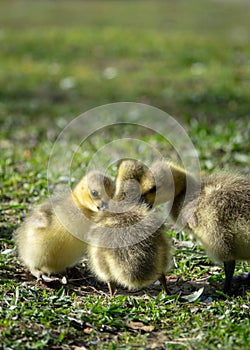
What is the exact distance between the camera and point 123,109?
27.0 ft

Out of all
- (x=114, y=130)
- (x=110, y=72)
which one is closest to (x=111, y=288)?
(x=114, y=130)

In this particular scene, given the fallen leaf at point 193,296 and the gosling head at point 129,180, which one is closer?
the fallen leaf at point 193,296

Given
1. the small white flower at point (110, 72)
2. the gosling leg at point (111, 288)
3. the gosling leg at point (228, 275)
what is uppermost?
the gosling leg at point (228, 275)

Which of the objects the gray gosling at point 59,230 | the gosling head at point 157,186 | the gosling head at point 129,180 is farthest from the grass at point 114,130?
the gosling head at point 129,180

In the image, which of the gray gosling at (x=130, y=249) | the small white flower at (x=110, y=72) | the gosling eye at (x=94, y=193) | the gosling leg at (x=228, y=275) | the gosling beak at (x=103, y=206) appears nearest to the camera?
the gray gosling at (x=130, y=249)

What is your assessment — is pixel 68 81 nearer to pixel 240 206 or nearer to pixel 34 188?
pixel 34 188

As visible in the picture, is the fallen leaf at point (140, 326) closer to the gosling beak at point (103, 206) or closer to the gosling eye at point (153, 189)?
the gosling beak at point (103, 206)

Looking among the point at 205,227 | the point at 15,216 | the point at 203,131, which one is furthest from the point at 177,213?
the point at 203,131

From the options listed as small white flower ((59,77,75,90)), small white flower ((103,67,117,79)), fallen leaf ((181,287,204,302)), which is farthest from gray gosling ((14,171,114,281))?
small white flower ((103,67,117,79))

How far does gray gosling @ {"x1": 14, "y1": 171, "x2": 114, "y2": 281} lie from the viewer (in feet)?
13.6

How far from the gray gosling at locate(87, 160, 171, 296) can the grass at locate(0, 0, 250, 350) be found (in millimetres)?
148

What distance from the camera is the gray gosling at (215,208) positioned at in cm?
Result: 381

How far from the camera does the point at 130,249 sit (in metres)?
3.72

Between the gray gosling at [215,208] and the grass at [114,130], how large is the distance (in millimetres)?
282
